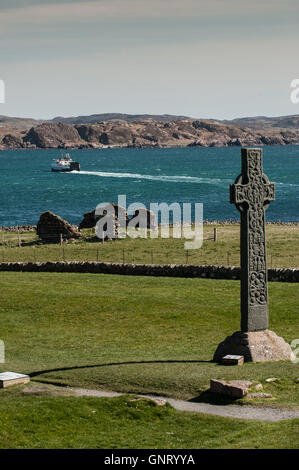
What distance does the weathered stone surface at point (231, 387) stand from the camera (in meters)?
17.9

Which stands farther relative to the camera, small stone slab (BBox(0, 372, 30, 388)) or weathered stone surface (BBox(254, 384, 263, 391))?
small stone slab (BBox(0, 372, 30, 388))

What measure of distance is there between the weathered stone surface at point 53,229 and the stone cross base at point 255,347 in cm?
3801

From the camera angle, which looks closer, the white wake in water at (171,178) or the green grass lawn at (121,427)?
the green grass lawn at (121,427)

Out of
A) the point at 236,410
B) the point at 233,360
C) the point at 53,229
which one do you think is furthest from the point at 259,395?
the point at 53,229

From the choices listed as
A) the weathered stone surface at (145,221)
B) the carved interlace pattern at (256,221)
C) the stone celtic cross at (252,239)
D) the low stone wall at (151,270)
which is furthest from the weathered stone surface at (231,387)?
the weathered stone surface at (145,221)

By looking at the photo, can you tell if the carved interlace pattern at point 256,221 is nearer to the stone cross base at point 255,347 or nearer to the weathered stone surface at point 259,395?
the stone cross base at point 255,347

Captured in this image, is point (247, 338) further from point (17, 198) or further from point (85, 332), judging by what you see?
point (17, 198)

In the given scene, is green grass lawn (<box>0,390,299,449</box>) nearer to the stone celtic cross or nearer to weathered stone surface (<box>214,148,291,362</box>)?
weathered stone surface (<box>214,148,291,362</box>)

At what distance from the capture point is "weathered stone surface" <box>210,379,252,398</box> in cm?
1789

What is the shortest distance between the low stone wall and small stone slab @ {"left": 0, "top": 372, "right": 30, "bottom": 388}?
18.8 metres

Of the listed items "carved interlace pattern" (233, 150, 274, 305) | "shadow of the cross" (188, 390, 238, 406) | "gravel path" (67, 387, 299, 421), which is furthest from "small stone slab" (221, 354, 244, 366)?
"gravel path" (67, 387, 299, 421)

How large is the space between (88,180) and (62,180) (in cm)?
698

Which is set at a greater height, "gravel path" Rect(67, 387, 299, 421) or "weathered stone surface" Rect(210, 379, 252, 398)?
"weathered stone surface" Rect(210, 379, 252, 398)

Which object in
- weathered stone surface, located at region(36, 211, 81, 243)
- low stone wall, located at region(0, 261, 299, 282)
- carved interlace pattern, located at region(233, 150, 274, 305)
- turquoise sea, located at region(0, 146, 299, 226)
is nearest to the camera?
carved interlace pattern, located at region(233, 150, 274, 305)
